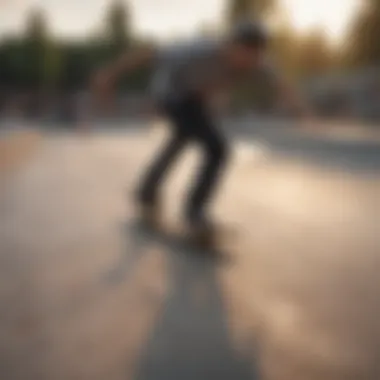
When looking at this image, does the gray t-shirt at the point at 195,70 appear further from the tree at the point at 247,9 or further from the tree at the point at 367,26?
the tree at the point at 367,26

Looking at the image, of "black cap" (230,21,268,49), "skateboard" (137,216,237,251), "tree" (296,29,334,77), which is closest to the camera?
"skateboard" (137,216,237,251)

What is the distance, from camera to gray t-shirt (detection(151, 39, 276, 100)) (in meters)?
4.13

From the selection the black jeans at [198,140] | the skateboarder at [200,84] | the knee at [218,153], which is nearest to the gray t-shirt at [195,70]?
the skateboarder at [200,84]

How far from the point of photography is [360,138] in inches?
434

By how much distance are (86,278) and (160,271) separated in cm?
36

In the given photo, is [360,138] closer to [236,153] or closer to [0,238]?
[236,153]

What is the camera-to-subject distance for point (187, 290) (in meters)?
2.95

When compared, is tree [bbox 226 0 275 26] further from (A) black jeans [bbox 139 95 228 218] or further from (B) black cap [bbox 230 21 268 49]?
(A) black jeans [bbox 139 95 228 218]

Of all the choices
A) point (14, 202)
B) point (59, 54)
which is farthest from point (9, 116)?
point (59, 54)

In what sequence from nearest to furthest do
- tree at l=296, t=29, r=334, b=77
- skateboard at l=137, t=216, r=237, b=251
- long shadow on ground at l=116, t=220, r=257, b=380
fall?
1. long shadow on ground at l=116, t=220, r=257, b=380
2. skateboard at l=137, t=216, r=237, b=251
3. tree at l=296, t=29, r=334, b=77

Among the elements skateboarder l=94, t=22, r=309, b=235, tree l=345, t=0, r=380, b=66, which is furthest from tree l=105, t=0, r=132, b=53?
tree l=345, t=0, r=380, b=66

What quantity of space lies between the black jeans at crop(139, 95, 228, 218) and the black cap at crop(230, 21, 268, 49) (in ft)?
1.79

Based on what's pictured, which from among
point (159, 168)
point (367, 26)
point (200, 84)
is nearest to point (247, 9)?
point (200, 84)

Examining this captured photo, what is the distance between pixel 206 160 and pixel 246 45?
876 millimetres
